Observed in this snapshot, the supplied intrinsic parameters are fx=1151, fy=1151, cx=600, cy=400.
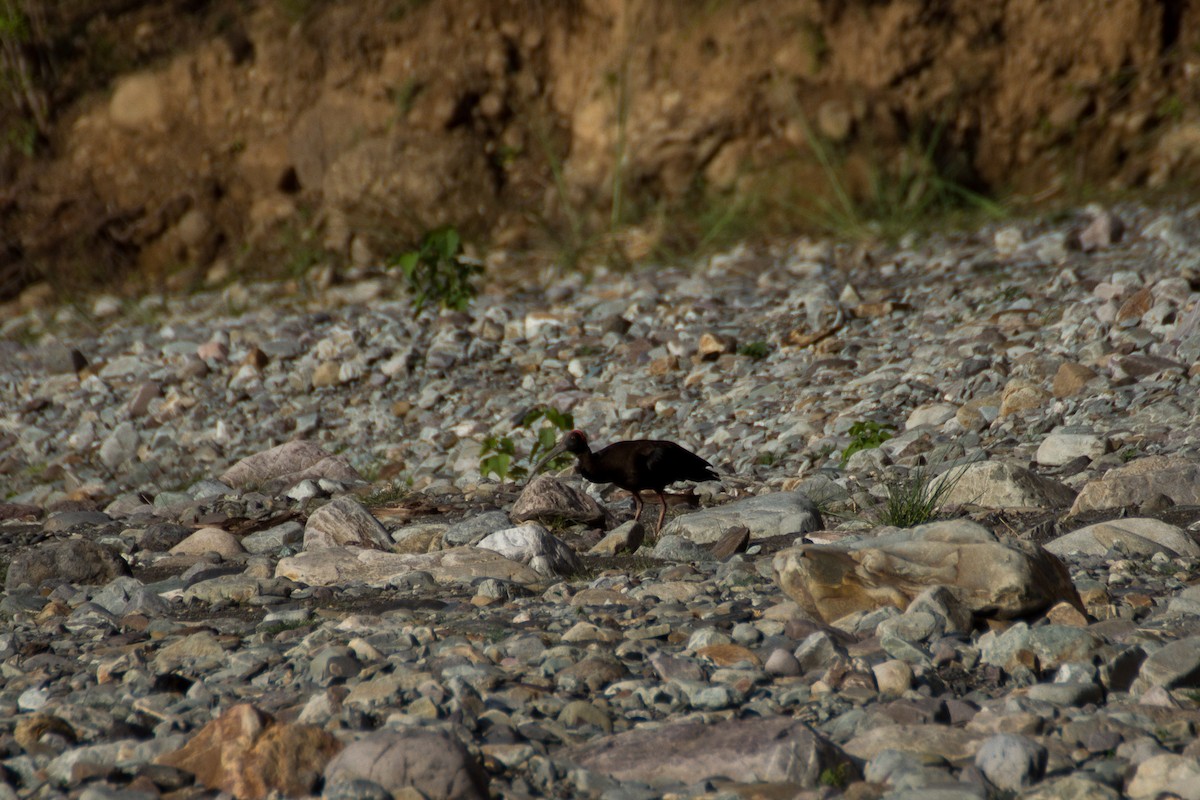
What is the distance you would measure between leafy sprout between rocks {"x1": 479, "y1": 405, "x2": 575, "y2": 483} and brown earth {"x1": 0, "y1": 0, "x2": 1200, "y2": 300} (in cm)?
348

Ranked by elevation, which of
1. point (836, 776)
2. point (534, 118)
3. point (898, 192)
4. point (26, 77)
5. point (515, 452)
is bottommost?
point (515, 452)

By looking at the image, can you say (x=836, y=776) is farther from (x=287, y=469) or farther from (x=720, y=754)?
(x=287, y=469)

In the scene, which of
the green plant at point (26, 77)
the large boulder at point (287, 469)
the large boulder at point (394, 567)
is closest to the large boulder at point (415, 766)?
the large boulder at point (394, 567)

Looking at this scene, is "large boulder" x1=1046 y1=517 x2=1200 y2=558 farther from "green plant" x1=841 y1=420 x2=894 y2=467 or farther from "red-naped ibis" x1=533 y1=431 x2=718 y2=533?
"green plant" x1=841 y1=420 x2=894 y2=467

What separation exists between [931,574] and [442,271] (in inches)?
213

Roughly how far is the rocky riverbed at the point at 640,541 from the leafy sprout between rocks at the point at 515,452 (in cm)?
10

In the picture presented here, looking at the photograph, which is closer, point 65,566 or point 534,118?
point 65,566

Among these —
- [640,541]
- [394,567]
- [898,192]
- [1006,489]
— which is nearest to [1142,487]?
[1006,489]

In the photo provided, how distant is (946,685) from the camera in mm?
2400

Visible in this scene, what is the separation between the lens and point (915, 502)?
384 cm

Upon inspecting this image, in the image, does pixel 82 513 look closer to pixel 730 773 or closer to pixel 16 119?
pixel 730 773

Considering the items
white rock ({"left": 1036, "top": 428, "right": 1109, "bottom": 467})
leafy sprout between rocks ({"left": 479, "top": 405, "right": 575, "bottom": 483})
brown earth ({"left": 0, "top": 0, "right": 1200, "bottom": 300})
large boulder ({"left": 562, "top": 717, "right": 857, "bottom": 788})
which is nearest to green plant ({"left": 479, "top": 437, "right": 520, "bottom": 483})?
leafy sprout between rocks ({"left": 479, "top": 405, "right": 575, "bottom": 483})

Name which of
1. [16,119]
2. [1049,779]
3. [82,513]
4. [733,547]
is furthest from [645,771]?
[16,119]

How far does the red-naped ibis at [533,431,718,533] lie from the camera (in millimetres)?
4117
